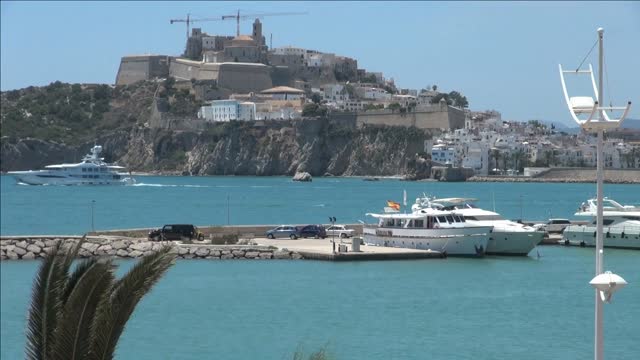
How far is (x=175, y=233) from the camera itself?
3109cm

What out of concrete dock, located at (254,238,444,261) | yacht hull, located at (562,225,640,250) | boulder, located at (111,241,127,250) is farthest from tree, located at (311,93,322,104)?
boulder, located at (111,241,127,250)

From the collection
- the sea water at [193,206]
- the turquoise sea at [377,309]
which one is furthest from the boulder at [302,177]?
the turquoise sea at [377,309]

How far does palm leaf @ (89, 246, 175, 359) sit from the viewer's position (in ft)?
27.4

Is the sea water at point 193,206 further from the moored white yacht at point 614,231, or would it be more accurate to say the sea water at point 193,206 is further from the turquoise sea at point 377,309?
the turquoise sea at point 377,309

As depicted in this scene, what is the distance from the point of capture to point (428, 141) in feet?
395

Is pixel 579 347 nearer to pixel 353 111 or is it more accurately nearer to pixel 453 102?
pixel 353 111

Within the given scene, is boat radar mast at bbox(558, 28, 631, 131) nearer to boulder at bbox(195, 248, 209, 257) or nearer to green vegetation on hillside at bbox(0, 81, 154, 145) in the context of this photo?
boulder at bbox(195, 248, 209, 257)

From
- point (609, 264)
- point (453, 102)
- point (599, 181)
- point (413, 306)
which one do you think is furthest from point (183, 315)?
point (453, 102)

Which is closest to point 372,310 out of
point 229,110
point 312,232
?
point 312,232

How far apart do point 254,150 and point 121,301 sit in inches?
4684

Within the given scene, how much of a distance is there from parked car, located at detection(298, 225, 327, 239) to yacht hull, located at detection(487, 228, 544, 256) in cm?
527

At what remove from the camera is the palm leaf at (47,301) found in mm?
8547

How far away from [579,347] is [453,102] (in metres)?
126

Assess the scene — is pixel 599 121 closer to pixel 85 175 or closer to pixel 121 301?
pixel 121 301
